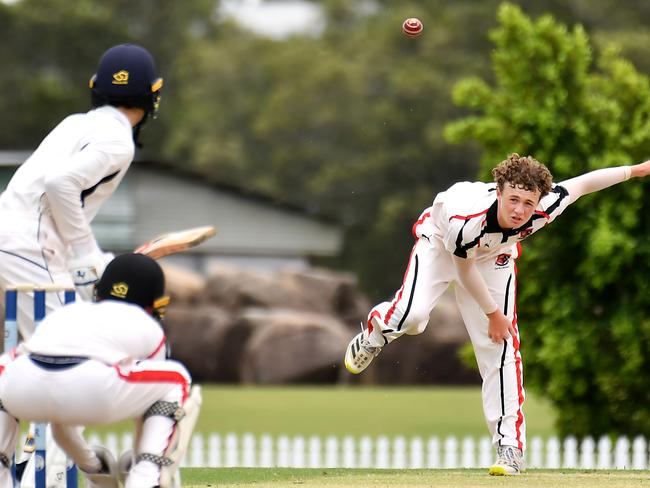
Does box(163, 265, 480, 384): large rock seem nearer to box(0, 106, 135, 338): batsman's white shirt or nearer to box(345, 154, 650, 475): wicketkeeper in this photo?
box(345, 154, 650, 475): wicketkeeper

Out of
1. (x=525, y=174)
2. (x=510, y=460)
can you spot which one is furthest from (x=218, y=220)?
(x=525, y=174)

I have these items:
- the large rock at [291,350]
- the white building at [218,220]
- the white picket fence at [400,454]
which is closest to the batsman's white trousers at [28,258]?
the white picket fence at [400,454]

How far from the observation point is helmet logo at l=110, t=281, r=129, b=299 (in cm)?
516

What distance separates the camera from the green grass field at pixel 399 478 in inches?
236

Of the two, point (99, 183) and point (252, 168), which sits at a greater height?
point (252, 168)

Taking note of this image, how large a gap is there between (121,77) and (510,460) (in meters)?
2.68

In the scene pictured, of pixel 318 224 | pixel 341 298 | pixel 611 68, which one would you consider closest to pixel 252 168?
pixel 318 224

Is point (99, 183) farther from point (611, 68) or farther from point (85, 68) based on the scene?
point (85, 68)

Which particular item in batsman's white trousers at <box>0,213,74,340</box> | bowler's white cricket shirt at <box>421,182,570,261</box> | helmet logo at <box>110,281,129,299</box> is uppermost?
bowler's white cricket shirt at <box>421,182,570,261</box>

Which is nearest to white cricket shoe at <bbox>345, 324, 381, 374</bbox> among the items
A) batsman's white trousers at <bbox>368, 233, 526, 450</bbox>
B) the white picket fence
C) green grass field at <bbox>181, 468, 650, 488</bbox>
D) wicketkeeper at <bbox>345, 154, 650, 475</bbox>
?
wicketkeeper at <bbox>345, 154, 650, 475</bbox>

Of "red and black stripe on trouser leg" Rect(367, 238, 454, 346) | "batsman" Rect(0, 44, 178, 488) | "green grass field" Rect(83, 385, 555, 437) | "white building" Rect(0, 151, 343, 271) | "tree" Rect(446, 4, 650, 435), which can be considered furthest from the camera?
"white building" Rect(0, 151, 343, 271)

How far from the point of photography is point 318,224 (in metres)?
34.4

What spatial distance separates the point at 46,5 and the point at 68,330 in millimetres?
42543

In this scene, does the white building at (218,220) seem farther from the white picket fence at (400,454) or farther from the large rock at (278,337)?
the white picket fence at (400,454)
